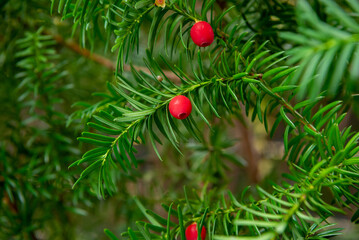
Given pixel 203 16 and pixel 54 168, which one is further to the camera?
pixel 54 168

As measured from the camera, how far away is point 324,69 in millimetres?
177

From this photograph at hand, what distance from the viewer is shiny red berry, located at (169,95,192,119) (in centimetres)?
29

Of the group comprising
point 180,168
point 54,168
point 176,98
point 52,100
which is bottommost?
point 180,168

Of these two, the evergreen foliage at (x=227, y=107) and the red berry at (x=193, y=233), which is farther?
the red berry at (x=193, y=233)

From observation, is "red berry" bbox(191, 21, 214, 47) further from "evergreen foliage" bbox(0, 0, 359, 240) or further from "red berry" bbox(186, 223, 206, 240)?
"red berry" bbox(186, 223, 206, 240)

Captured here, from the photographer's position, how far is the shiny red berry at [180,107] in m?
0.29

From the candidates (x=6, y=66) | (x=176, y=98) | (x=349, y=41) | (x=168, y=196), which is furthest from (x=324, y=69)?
(x=6, y=66)

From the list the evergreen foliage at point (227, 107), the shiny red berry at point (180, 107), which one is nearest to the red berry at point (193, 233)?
the evergreen foliage at point (227, 107)

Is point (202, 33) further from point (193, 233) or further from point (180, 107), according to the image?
point (193, 233)

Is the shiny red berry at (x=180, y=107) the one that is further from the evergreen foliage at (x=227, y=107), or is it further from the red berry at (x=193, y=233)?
the red berry at (x=193, y=233)

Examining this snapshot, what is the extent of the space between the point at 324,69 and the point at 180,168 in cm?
66

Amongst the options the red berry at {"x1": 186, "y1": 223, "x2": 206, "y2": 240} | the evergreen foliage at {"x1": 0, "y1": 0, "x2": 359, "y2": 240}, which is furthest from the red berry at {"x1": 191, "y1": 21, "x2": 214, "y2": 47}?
the red berry at {"x1": 186, "y1": 223, "x2": 206, "y2": 240}

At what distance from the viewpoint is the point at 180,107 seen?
0.96 ft

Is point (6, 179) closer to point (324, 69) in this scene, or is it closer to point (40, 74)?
point (40, 74)
